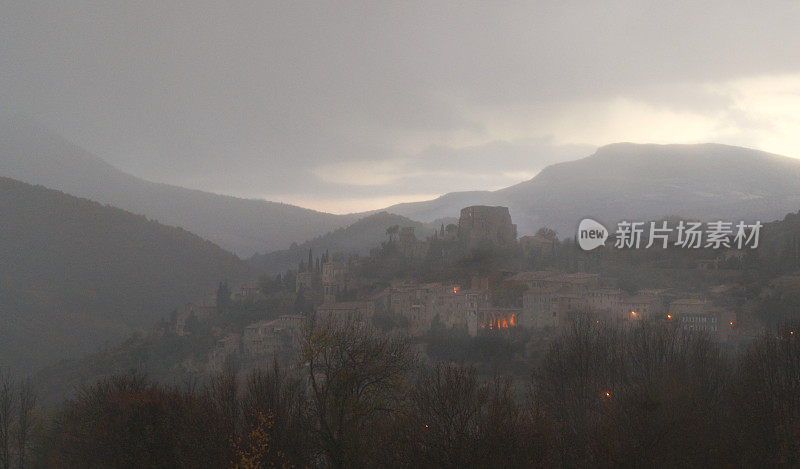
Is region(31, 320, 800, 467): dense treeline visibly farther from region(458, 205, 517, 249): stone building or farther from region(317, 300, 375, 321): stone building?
region(458, 205, 517, 249): stone building

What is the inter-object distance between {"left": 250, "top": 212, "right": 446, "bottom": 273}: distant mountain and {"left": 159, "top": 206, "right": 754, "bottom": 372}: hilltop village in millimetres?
43759

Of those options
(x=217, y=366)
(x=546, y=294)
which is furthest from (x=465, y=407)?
(x=217, y=366)

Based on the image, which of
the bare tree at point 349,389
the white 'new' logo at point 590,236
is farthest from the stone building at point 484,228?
the bare tree at point 349,389

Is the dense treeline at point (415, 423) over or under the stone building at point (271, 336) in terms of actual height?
over

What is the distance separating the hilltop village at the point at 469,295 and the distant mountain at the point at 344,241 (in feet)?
144

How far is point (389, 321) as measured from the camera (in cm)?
7688

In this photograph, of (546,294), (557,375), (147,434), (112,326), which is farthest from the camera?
(112,326)

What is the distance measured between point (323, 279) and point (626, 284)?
4330cm

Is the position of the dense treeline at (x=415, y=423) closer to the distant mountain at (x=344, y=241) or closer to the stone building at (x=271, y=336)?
the stone building at (x=271, y=336)

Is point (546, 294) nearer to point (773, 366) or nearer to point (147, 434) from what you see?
point (773, 366)

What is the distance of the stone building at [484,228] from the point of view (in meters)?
93.0

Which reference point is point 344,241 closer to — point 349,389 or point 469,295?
point 469,295

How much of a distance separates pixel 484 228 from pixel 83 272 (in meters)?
91.8

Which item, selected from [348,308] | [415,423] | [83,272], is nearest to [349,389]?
[415,423]
